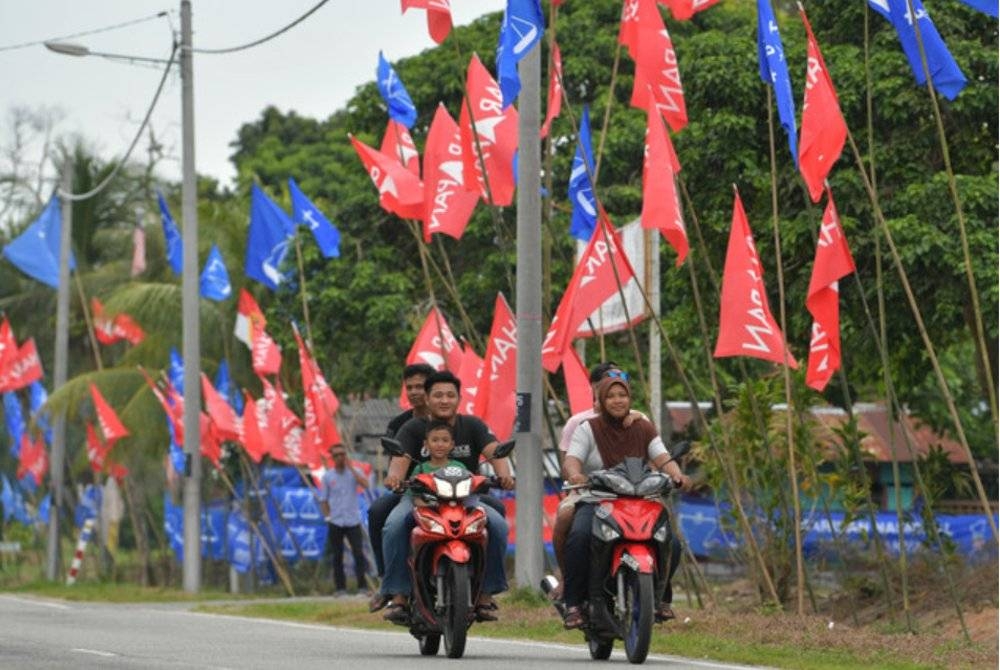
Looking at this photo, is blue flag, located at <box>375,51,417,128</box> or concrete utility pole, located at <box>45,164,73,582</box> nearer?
blue flag, located at <box>375,51,417,128</box>

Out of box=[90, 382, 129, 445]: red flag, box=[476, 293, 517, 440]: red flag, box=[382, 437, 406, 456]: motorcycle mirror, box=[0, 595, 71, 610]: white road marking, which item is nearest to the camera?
box=[382, 437, 406, 456]: motorcycle mirror

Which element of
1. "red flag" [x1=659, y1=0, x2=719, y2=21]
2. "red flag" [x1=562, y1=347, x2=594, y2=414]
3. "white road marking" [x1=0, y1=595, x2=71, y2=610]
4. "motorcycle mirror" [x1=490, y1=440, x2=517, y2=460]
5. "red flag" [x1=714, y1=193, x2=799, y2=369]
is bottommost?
"white road marking" [x1=0, y1=595, x2=71, y2=610]

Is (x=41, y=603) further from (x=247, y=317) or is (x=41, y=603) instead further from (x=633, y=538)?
(x=633, y=538)

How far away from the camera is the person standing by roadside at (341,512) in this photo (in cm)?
2462

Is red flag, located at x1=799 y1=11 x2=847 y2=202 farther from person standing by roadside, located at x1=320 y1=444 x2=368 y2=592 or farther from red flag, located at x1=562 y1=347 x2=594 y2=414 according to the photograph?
person standing by roadside, located at x1=320 y1=444 x2=368 y2=592

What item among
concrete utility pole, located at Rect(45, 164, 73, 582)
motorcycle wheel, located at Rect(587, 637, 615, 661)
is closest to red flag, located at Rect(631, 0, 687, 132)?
motorcycle wheel, located at Rect(587, 637, 615, 661)

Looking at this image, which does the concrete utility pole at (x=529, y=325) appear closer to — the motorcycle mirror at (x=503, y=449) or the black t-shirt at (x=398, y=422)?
the black t-shirt at (x=398, y=422)

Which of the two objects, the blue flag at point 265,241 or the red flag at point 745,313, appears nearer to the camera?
the red flag at point 745,313

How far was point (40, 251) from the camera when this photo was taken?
36750 mm

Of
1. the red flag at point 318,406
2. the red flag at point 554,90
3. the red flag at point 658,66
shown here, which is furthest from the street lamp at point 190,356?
the red flag at point 658,66

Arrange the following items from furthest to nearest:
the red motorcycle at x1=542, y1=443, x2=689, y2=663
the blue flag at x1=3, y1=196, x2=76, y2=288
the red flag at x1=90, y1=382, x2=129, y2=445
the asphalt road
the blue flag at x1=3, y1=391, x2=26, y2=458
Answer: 1. the blue flag at x1=3, y1=391, x2=26, y2=458
2. the blue flag at x1=3, y1=196, x2=76, y2=288
3. the red flag at x1=90, y1=382, x2=129, y2=445
4. the asphalt road
5. the red motorcycle at x1=542, y1=443, x2=689, y2=663

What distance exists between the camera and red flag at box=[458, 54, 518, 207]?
798 inches

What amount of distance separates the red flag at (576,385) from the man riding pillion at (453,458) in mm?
5926

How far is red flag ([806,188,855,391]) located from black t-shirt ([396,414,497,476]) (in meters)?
3.57
